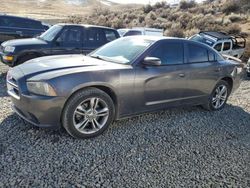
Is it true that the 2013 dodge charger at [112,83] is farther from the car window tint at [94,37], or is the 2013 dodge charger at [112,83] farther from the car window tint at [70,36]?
the car window tint at [94,37]

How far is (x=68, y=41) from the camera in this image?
26.6ft

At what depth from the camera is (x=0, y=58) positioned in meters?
7.82

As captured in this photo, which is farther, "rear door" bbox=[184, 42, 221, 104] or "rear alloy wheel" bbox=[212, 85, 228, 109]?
"rear alloy wheel" bbox=[212, 85, 228, 109]

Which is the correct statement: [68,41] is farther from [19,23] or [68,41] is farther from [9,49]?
[19,23]

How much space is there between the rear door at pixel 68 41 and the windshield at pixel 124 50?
3.09 meters

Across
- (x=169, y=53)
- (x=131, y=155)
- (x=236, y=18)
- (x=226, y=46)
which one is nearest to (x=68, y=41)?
(x=169, y=53)

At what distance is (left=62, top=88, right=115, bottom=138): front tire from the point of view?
150 inches

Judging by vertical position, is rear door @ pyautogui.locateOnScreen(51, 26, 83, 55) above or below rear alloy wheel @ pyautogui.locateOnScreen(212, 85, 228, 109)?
above

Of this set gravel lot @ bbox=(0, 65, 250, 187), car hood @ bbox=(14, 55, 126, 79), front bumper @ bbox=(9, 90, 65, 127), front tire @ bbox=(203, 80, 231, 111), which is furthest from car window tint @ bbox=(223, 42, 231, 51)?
front bumper @ bbox=(9, 90, 65, 127)

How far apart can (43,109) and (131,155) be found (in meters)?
1.37

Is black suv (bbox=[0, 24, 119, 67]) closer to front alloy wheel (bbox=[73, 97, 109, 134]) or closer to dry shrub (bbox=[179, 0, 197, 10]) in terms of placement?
front alloy wheel (bbox=[73, 97, 109, 134])

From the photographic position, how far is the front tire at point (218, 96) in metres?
5.79

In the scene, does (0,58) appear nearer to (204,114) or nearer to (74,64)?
(74,64)

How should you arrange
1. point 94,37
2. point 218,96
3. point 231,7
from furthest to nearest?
point 231,7 < point 94,37 < point 218,96
